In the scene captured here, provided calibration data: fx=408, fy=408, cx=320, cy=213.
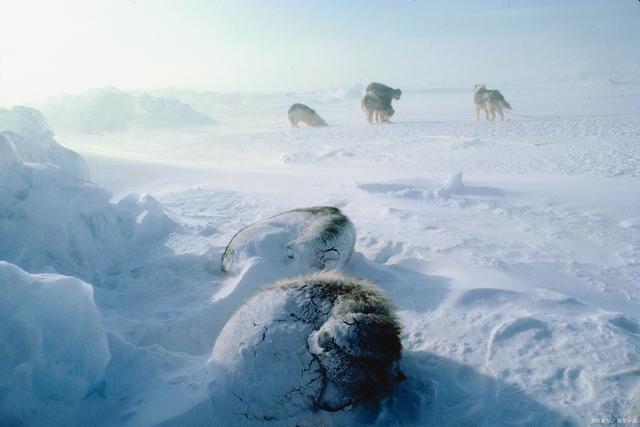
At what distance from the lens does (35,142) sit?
5395 millimetres

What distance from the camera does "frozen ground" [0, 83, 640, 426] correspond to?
1.80 m

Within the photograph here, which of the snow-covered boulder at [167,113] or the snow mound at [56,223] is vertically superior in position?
the snow-covered boulder at [167,113]

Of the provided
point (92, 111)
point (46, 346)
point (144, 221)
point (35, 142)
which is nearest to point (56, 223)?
point (144, 221)

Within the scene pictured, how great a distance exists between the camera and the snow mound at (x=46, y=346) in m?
1.71

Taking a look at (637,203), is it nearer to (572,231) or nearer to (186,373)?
(572,231)

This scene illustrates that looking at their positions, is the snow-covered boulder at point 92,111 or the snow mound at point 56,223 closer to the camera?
the snow mound at point 56,223

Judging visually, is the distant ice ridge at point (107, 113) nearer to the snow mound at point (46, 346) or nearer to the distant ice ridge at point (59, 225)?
the distant ice ridge at point (59, 225)

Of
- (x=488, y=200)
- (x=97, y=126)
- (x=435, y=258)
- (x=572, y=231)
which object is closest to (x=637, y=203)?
(x=572, y=231)

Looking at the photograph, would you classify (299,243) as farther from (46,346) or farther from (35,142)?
(35,142)

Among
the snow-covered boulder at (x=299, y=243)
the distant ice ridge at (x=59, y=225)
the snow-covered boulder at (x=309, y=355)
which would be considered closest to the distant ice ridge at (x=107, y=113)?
the distant ice ridge at (x=59, y=225)

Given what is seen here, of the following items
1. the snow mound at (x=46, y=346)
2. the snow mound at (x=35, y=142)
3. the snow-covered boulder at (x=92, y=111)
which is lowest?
the snow mound at (x=46, y=346)

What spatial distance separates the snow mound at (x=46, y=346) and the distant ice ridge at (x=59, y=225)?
4.60ft

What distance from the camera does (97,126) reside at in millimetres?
18578

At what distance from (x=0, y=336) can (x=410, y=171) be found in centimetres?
624
